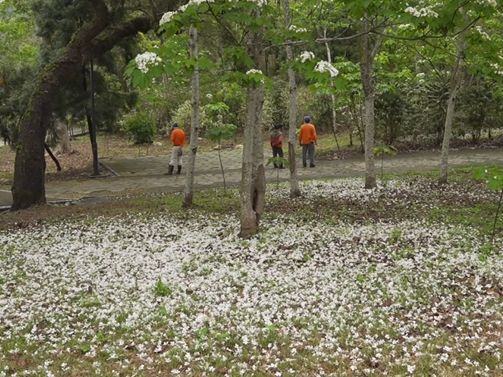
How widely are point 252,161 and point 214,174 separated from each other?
389 inches

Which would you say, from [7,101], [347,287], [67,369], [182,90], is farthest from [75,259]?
[182,90]

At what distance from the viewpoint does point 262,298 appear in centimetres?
624

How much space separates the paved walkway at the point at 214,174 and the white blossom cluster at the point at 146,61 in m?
9.88

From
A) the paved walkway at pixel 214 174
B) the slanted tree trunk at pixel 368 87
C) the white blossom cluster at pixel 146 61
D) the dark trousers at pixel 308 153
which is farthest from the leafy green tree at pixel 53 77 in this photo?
the white blossom cluster at pixel 146 61

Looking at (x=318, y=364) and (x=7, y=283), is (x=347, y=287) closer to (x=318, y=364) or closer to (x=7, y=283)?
(x=318, y=364)

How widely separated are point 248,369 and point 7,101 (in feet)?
65.0

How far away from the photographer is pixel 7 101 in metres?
21.1

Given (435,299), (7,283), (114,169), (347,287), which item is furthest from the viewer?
(114,169)

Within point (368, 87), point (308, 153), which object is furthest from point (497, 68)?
point (308, 153)

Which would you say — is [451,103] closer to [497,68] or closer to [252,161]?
[497,68]

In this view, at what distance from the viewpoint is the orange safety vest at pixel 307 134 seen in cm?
1773

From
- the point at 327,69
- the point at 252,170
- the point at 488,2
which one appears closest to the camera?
the point at 327,69

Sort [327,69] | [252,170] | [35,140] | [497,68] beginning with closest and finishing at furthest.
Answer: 1. [327,69]
2. [252,170]
3. [497,68]
4. [35,140]

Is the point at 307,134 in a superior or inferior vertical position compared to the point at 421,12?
inferior
